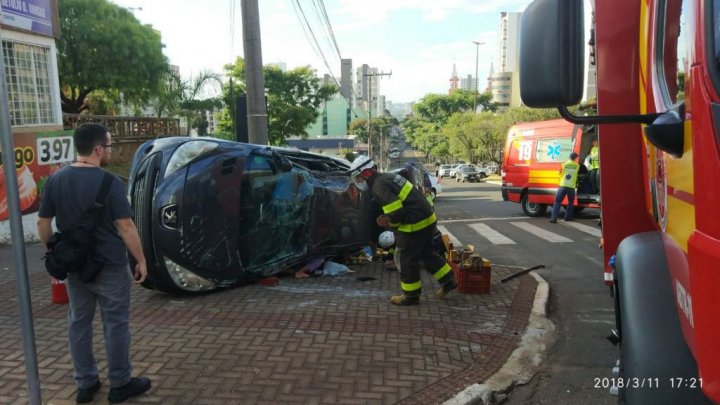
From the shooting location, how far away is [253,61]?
8281 mm

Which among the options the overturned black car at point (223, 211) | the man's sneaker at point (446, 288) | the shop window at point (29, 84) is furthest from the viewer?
the shop window at point (29, 84)

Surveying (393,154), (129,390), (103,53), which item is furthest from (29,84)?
(393,154)

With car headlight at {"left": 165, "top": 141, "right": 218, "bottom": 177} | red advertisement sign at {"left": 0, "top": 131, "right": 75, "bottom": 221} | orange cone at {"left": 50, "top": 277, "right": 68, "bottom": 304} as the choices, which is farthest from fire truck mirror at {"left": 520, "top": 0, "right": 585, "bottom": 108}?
red advertisement sign at {"left": 0, "top": 131, "right": 75, "bottom": 221}

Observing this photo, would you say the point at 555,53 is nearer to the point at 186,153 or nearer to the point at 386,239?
the point at 186,153

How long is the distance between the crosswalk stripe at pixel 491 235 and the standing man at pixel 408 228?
487 cm

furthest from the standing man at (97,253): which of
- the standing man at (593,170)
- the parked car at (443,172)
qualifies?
the parked car at (443,172)

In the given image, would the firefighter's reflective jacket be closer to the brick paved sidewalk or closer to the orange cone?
the brick paved sidewalk

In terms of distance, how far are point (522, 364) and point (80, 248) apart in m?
3.30

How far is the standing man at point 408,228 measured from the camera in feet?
17.6

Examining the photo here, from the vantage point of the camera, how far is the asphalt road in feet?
12.5

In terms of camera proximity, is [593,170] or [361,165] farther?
[593,170]

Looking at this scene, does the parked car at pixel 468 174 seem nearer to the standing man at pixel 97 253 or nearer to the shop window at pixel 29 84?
the shop window at pixel 29 84

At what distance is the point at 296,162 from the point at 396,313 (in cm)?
249

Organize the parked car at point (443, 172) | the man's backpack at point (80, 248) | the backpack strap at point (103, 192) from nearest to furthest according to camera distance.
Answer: the man's backpack at point (80, 248), the backpack strap at point (103, 192), the parked car at point (443, 172)
